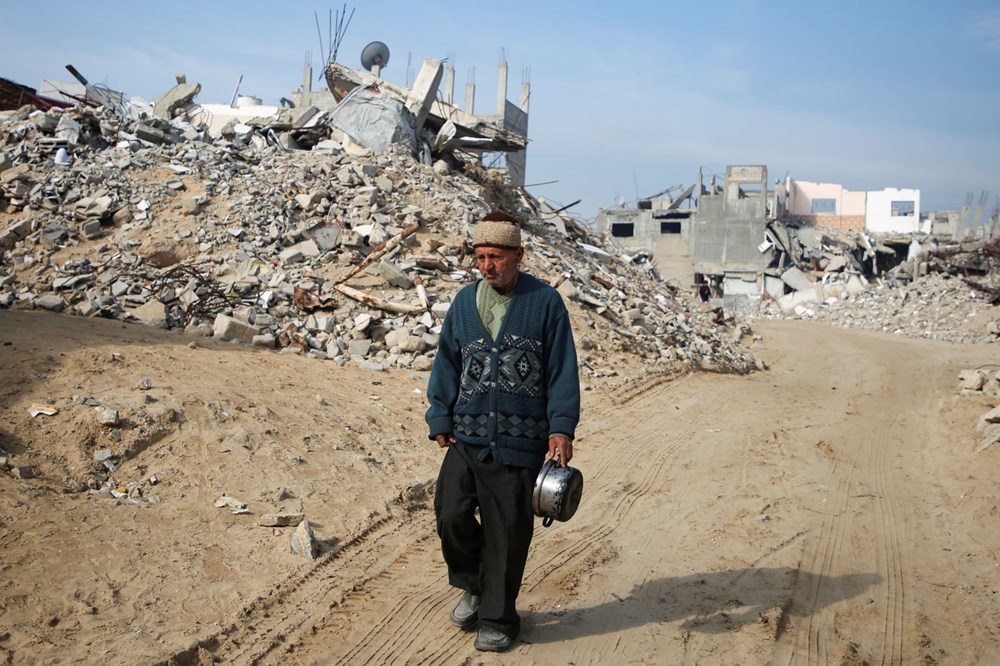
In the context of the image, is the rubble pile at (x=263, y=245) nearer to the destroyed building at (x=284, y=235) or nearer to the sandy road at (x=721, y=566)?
the destroyed building at (x=284, y=235)

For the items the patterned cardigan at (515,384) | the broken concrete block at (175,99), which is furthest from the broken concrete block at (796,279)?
the patterned cardigan at (515,384)

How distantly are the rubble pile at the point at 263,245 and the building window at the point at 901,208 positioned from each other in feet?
136

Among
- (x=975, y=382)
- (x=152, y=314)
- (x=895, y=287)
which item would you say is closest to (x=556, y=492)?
(x=152, y=314)

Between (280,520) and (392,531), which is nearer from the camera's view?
(280,520)

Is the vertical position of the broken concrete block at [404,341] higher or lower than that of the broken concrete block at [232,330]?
lower

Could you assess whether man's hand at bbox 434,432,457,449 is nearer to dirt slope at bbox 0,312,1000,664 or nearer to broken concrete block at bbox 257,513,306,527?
dirt slope at bbox 0,312,1000,664

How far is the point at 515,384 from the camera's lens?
352cm

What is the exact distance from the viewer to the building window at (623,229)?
42844mm

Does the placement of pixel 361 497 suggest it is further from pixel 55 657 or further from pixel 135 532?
pixel 55 657

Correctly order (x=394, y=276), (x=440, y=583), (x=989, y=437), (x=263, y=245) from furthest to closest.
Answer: (x=263, y=245), (x=394, y=276), (x=989, y=437), (x=440, y=583)

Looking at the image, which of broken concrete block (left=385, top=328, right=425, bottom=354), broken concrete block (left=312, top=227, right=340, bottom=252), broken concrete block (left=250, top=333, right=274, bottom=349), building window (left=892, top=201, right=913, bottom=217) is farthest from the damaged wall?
broken concrete block (left=250, top=333, right=274, bottom=349)

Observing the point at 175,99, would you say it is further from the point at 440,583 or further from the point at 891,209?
the point at 891,209

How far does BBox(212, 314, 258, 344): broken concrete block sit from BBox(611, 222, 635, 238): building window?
1399 inches

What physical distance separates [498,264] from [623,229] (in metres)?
40.3
